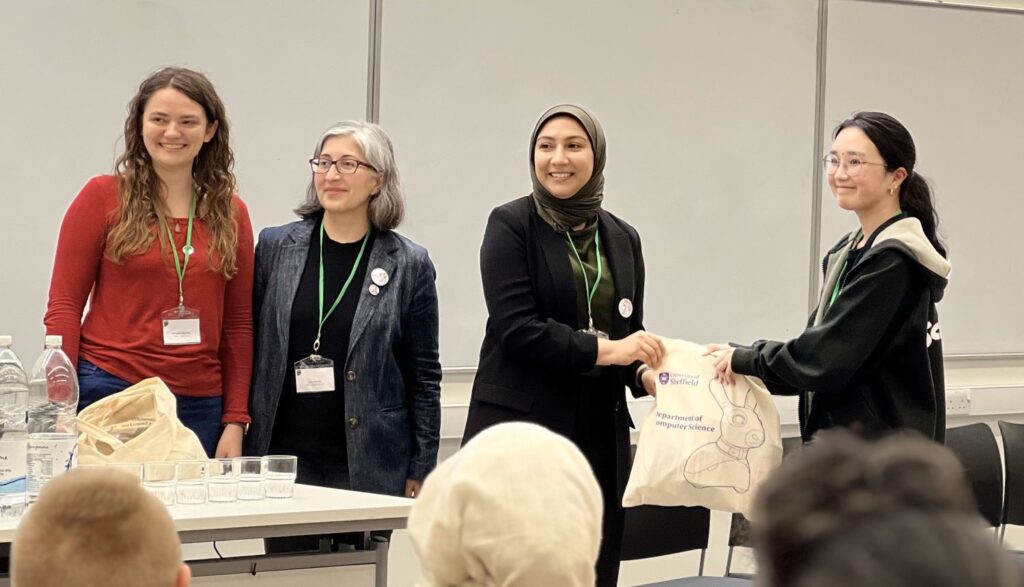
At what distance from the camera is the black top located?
10.4ft

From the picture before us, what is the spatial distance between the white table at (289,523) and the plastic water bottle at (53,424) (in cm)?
12

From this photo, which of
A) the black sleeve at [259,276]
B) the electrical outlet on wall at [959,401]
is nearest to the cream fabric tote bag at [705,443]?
the black sleeve at [259,276]

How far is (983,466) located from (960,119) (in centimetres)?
198

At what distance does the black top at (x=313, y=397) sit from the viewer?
317cm

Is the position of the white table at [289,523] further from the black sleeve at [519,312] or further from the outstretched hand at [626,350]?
the outstretched hand at [626,350]

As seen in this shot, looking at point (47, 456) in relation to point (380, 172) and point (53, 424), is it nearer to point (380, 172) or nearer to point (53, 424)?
point (53, 424)

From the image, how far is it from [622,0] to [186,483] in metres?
2.98

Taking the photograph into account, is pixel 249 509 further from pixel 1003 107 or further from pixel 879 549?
pixel 1003 107

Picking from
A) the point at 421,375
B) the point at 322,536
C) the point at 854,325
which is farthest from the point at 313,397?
the point at 854,325

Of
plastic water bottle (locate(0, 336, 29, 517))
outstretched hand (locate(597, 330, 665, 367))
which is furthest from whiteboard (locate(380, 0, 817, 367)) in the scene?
plastic water bottle (locate(0, 336, 29, 517))

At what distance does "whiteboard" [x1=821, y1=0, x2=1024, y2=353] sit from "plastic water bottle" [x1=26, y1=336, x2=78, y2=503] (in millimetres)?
3510

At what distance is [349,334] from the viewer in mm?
3178

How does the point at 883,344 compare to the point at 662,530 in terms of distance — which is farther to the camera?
the point at 662,530

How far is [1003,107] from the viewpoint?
557cm
